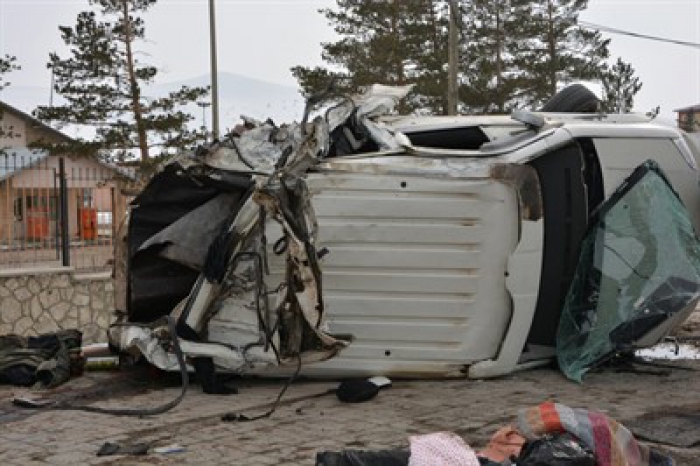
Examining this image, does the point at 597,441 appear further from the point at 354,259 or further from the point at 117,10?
the point at 117,10

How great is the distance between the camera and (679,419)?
5.13 m

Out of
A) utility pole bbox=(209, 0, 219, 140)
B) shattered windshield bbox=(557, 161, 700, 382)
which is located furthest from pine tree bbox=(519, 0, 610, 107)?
shattered windshield bbox=(557, 161, 700, 382)

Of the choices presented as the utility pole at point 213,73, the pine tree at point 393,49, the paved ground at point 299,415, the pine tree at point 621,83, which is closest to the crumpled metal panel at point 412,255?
the paved ground at point 299,415

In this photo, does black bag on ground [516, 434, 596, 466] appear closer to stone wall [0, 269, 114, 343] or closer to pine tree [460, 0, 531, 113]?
stone wall [0, 269, 114, 343]

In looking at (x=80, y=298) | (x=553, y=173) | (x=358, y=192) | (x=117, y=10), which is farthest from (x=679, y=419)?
(x=117, y=10)

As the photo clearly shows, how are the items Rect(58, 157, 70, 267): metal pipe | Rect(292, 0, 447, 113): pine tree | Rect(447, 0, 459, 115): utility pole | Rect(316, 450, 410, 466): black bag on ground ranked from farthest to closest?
Rect(292, 0, 447, 113): pine tree < Rect(447, 0, 459, 115): utility pole < Rect(58, 157, 70, 267): metal pipe < Rect(316, 450, 410, 466): black bag on ground

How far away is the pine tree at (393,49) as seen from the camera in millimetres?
26391

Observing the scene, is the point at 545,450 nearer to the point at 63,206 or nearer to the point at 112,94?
the point at 63,206

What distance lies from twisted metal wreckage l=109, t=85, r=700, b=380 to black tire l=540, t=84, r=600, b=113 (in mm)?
1241

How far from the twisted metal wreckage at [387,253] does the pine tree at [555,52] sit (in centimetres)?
2508

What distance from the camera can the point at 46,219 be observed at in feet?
32.5

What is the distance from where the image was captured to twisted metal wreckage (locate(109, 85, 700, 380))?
19.2ft

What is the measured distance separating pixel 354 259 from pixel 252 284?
0.70m

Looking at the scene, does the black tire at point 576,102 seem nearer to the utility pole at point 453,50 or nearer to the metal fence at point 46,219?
the metal fence at point 46,219
